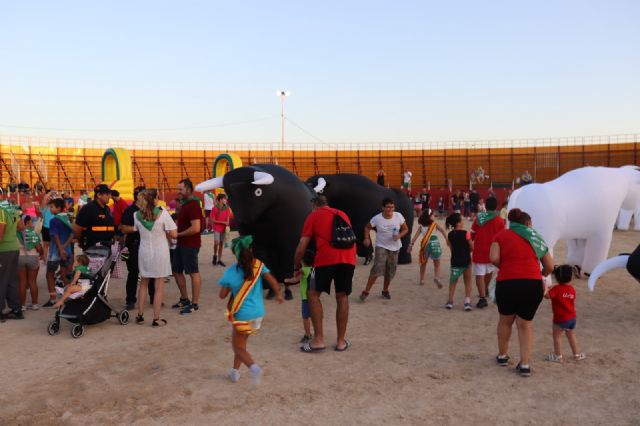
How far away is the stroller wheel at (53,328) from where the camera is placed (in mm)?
5820

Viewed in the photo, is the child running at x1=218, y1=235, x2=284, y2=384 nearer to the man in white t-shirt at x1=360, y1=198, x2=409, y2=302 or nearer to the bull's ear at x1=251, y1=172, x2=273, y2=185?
the bull's ear at x1=251, y1=172, x2=273, y2=185


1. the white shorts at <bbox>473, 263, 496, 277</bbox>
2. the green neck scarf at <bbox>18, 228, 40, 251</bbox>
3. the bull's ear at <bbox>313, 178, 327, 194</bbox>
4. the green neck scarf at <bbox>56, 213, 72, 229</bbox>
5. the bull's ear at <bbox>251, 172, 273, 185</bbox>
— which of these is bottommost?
the white shorts at <bbox>473, 263, 496, 277</bbox>

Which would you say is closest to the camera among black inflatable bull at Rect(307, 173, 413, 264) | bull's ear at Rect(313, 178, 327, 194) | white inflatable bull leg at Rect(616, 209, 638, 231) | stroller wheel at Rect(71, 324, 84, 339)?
stroller wheel at Rect(71, 324, 84, 339)

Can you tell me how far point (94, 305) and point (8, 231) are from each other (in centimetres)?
151

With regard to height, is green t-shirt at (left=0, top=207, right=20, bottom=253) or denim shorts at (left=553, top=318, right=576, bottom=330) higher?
green t-shirt at (left=0, top=207, right=20, bottom=253)

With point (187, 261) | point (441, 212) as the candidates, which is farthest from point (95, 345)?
point (441, 212)

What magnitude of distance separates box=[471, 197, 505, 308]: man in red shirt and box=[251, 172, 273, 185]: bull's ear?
2907 mm

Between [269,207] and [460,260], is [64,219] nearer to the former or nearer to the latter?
[269,207]

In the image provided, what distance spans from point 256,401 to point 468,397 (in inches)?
65.3

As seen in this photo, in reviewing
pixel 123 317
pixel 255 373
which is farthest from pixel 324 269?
pixel 123 317

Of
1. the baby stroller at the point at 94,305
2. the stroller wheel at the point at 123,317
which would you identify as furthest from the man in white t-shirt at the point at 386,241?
the baby stroller at the point at 94,305

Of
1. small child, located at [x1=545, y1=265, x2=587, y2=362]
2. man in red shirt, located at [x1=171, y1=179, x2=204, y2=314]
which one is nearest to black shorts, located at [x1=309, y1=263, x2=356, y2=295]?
small child, located at [x1=545, y1=265, x2=587, y2=362]

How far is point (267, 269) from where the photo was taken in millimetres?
5008

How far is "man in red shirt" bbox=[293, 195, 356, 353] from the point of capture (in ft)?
16.8
